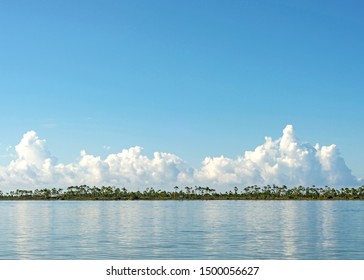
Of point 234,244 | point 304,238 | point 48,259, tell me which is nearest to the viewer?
point 48,259

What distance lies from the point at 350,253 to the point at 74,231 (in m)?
38.0

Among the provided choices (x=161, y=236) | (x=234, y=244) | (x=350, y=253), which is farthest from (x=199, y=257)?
(x=161, y=236)

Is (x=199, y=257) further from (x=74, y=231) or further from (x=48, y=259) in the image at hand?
(x=74, y=231)
